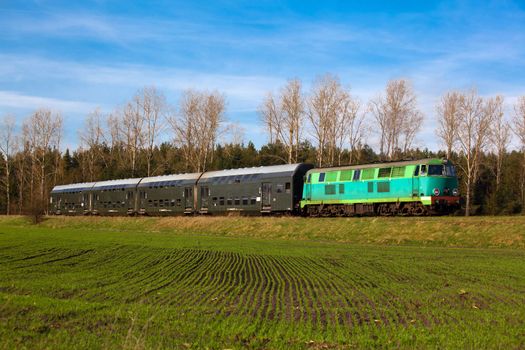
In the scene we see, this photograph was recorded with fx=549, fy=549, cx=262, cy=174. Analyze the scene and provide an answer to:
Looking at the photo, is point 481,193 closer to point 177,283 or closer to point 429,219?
point 429,219

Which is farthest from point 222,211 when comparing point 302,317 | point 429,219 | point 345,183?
point 302,317

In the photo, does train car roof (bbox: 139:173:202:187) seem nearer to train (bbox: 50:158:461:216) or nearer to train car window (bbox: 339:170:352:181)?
train (bbox: 50:158:461:216)

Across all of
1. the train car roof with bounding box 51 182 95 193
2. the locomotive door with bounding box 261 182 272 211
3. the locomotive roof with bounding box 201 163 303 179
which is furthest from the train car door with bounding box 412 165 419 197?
the train car roof with bounding box 51 182 95 193

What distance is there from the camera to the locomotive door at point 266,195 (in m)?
43.2

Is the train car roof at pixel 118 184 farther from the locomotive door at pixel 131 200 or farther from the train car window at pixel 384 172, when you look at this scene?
the train car window at pixel 384 172

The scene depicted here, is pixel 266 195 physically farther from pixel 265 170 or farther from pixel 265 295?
pixel 265 295

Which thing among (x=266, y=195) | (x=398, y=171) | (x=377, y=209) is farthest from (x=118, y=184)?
(x=398, y=171)

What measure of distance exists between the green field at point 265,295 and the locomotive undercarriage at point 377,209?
220 inches

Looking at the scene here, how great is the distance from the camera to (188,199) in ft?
168

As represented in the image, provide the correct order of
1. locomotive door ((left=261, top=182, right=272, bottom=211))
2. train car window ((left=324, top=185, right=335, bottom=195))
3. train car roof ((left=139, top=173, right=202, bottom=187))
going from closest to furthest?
train car window ((left=324, top=185, right=335, bottom=195))
locomotive door ((left=261, top=182, right=272, bottom=211))
train car roof ((left=139, top=173, right=202, bottom=187))

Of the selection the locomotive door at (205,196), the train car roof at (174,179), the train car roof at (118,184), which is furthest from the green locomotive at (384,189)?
the train car roof at (118,184)

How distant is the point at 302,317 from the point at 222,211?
119 ft

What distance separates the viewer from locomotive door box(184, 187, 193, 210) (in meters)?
51.0

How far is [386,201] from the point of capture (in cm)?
3575
